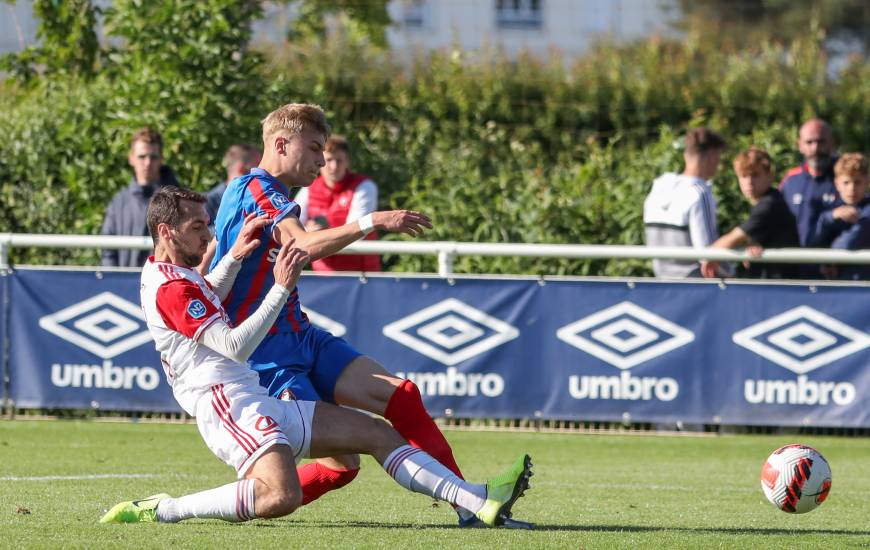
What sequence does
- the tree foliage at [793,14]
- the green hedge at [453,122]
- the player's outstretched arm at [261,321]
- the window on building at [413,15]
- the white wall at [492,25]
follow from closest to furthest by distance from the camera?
the player's outstretched arm at [261,321]
the green hedge at [453,122]
the white wall at [492,25]
the window on building at [413,15]
the tree foliage at [793,14]

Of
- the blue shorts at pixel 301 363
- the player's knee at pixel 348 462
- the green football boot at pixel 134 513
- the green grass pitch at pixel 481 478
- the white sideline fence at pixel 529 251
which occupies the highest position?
the blue shorts at pixel 301 363

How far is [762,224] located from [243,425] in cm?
660

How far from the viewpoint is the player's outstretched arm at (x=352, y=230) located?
6.31 meters

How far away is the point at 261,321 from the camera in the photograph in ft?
20.2

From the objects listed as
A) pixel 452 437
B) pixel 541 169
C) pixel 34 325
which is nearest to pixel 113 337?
pixel 34 325

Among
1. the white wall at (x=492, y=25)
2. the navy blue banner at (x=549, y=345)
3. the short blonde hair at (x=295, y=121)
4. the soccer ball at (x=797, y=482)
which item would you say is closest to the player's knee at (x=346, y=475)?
the short blonde hair at (x=295, y=121)

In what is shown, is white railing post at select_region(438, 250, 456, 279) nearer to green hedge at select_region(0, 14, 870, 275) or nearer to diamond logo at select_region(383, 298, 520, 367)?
diamond logo at select_region(383, 298, 520, 367)

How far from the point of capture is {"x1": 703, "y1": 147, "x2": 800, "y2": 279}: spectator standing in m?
11.9

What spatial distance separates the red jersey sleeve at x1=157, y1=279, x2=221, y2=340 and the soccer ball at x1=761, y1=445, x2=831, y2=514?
2.90 meters

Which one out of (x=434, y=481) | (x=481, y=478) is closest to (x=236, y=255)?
(x=434, y=481)

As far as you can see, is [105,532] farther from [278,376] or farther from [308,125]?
[308,125]

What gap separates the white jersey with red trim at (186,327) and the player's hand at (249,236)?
0.81 ft

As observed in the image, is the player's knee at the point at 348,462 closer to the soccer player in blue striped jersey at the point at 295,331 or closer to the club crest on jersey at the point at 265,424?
the soccer player in blue striped jersey at the point at 295,331

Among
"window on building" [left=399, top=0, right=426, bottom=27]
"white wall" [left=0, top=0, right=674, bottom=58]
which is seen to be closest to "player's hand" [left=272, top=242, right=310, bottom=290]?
Answer: "white wall" [left=0, top=0, right=674, bottom=58]
